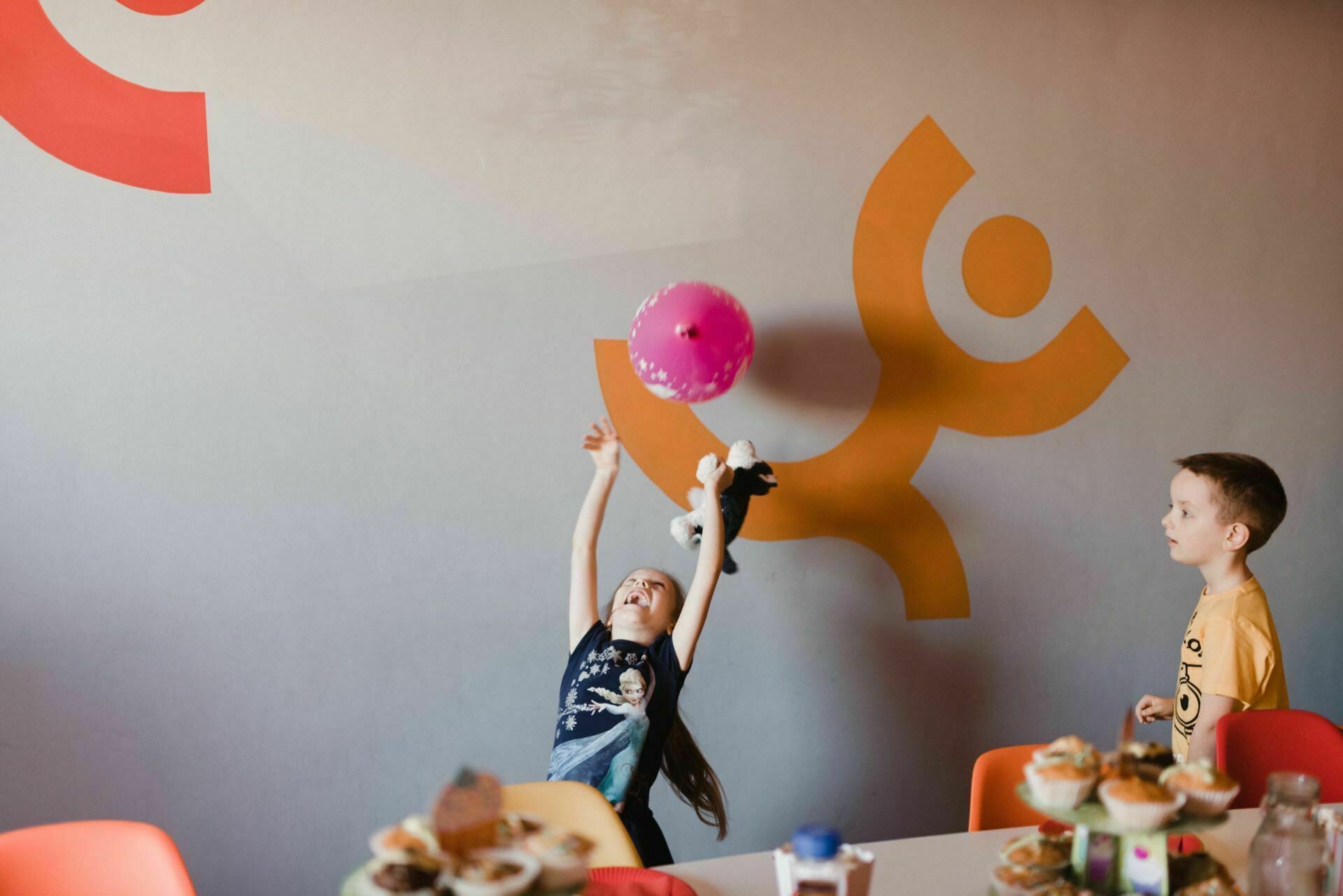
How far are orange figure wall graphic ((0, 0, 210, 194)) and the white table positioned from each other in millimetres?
1551

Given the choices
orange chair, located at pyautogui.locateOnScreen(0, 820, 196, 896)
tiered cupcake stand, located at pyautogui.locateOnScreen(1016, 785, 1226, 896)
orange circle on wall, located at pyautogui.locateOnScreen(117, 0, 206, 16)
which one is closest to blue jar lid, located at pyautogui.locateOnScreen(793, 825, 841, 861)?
tiered cupcake stand, located at pyautogui.locateOnScreen(1016, 785, 1226, 896)

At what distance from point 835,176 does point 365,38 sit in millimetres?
1032

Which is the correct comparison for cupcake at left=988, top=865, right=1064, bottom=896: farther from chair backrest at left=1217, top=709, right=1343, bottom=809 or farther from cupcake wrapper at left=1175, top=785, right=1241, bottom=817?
chair backrest at left=1217, top=709, right=1343, bottom=809

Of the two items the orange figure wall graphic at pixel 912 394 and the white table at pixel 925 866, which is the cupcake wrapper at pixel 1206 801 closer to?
the white table at pixel 925 866

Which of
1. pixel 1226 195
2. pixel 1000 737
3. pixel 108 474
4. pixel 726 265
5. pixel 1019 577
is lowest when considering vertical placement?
pixel 1000 737

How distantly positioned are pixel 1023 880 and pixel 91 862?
114 centimetres

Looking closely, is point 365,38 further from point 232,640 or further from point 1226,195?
point 1226,195

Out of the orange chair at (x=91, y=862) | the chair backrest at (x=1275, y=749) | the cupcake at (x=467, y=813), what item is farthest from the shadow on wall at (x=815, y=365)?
the cupcake at (x=467, y=813)

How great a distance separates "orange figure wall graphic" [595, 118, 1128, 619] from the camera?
2332 millimetres

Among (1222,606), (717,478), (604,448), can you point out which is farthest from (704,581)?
(1222,606)

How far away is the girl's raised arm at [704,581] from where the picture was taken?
195 cm

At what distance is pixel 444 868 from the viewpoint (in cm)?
82

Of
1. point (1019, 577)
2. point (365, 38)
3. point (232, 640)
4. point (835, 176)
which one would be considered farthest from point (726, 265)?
point (232, 640)

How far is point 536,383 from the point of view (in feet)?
7.13
